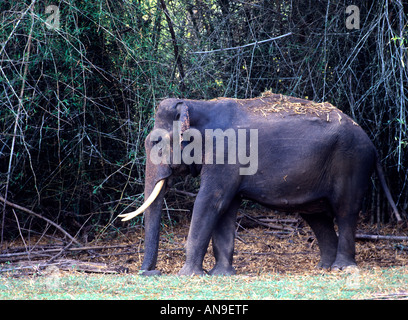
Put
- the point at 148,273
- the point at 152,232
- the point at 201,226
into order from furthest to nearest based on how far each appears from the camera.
A: the point at 152,232, the point at 201,226, the point at 148,273

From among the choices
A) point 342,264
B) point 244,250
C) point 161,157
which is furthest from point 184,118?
point 244,250

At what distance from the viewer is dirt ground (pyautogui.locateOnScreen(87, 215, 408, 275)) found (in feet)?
27.0

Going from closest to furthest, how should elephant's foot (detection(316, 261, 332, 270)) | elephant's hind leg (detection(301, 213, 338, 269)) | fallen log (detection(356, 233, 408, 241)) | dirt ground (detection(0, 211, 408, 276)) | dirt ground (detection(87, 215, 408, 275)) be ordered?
elephant's foot (detection(316, 261, 332, 270)), elephant's hind leg (detection(301, 213, 338, 269)), dirt ground (detection(0, 211, 408, 276)), dirt ground (detection(87, 215, 408, 275)), fallen log (detection(356, 233, 408, 241))

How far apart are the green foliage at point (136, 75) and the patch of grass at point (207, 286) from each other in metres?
2.17

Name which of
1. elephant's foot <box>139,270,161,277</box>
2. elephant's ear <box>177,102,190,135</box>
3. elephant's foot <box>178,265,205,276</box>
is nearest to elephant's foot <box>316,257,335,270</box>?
elephant's foot <box>178,265,205,276</box>

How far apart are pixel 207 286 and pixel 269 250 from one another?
317 cm

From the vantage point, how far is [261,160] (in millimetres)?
7316

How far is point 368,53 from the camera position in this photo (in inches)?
371

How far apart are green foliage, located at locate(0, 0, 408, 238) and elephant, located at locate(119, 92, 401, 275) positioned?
1145mm

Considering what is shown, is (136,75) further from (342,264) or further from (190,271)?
(342,264)

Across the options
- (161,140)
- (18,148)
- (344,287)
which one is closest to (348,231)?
(344,287)

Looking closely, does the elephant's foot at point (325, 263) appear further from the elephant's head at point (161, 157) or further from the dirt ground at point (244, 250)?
the elephant's head at point (161, 157)

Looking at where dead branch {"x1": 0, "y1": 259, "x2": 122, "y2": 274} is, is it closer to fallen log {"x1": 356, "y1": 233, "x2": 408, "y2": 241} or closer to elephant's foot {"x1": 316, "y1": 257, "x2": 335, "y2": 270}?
elephant's foot {"x1": 316, "y1": 257, "x2": 335, "y2": 270}

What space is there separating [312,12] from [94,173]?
382 cm
